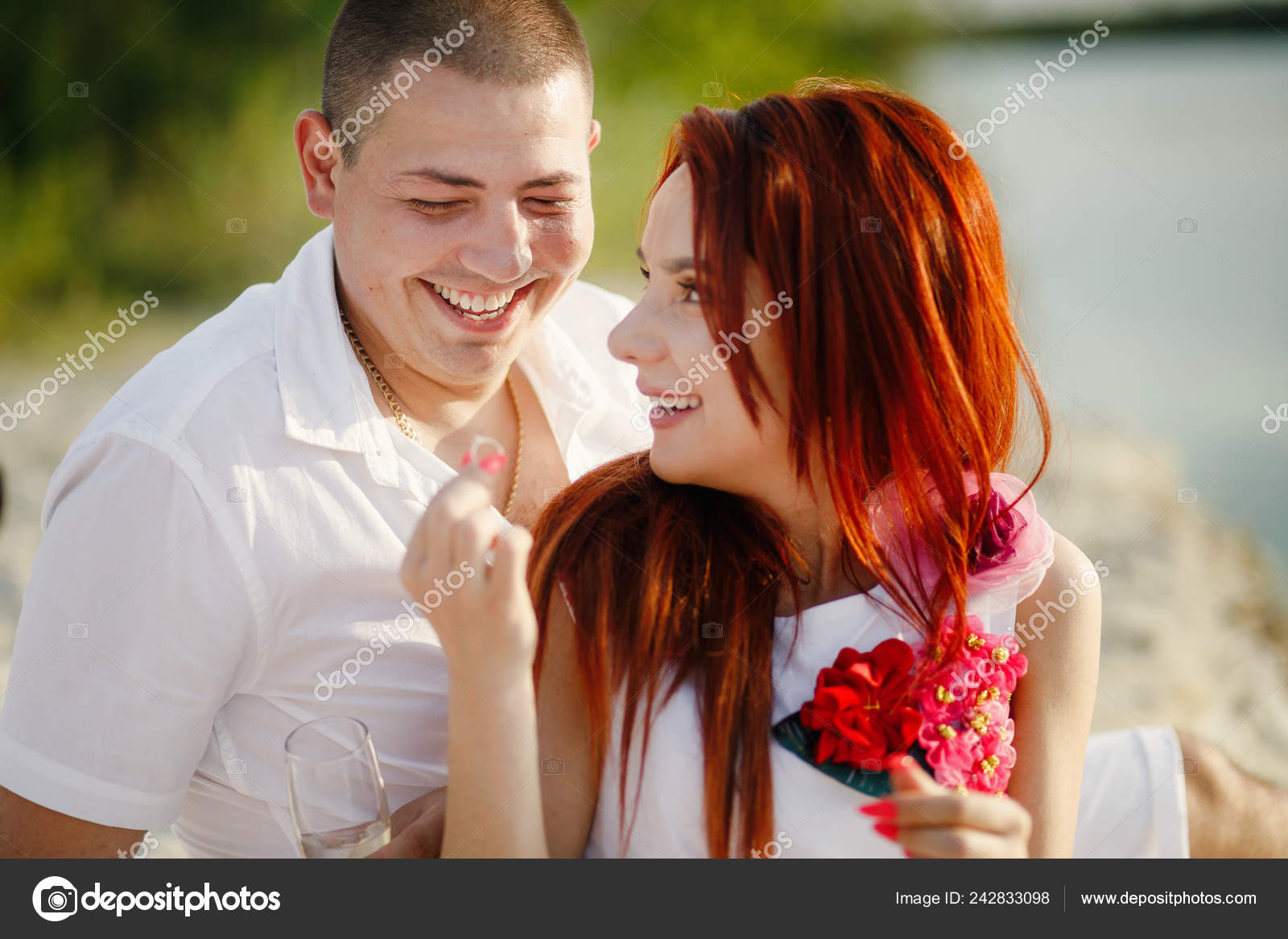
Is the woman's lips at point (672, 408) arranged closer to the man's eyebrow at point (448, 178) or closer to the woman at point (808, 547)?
the woman at point (808, 547)

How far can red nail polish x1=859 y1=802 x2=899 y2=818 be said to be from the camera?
65.7 inches

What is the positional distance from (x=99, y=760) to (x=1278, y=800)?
7.87 ft

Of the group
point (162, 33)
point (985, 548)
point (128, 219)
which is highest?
point (162, 33)

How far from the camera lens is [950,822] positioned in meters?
1.58

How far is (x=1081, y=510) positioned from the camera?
5469mm

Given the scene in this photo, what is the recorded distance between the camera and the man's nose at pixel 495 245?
7.41 feet

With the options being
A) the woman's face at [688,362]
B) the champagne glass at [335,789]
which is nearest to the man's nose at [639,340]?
the woman's face at [688,362]

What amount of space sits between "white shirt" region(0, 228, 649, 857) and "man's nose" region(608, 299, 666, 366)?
538mm

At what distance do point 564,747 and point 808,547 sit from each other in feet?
1.80

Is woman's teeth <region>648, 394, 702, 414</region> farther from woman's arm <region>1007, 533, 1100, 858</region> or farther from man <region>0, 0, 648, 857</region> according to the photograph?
woman's arm <region>1007, 533, 1100, 858</region>
